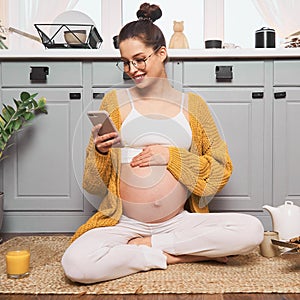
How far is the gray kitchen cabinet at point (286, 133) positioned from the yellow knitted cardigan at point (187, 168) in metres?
0.51

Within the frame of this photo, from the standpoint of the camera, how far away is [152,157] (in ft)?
6.62

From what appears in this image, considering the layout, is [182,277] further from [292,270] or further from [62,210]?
[62,210]

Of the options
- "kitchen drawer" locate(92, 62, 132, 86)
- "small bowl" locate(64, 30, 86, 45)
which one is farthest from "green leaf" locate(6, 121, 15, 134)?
"small bowl" locate(64, 30, 86, 45)

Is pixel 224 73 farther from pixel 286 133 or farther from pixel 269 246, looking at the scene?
pixel 269 246

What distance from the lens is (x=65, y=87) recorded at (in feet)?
8.77

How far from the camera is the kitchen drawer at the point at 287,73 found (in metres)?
2.64

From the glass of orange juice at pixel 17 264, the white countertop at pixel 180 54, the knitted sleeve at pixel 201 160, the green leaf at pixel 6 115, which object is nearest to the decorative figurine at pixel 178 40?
the white countertop at pixel 180 54

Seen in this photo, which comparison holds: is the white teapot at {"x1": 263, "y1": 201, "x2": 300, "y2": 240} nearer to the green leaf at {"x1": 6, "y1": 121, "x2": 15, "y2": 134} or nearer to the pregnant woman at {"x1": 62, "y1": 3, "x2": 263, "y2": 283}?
the pregnant woman at {"x1": 62, "y1": 3, "x2": 263, "y2": 283}

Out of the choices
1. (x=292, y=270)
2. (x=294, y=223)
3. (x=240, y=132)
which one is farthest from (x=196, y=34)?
(x=292, y=270)

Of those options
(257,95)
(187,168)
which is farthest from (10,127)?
(257,95)

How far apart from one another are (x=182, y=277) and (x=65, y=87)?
1204 mm

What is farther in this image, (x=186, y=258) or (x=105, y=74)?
(x=105, y=74)

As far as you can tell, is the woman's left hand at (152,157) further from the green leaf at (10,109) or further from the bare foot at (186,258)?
the green leaf at (10,109)

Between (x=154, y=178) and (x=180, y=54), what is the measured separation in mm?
802
